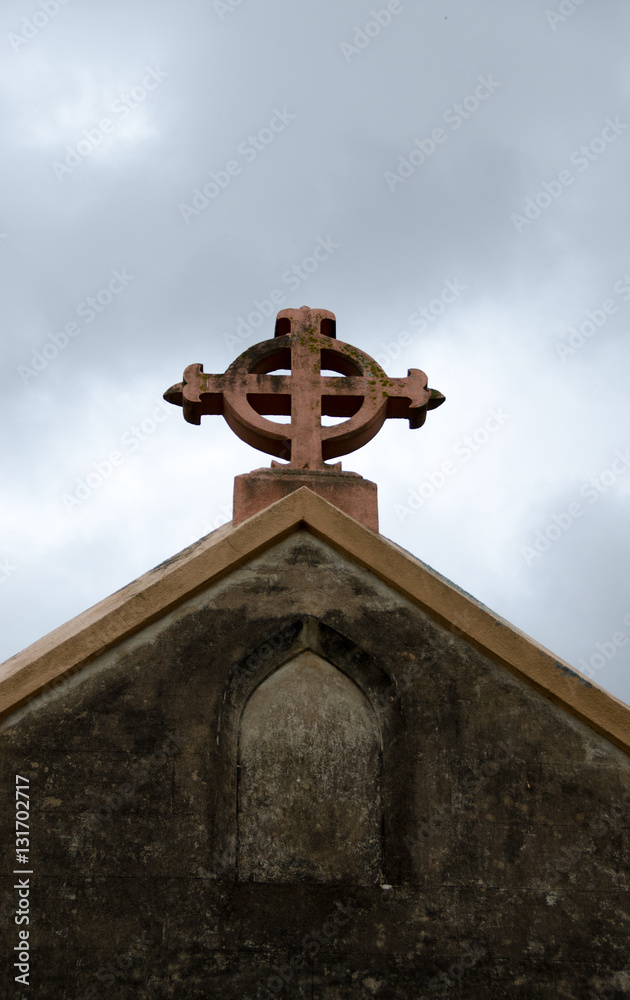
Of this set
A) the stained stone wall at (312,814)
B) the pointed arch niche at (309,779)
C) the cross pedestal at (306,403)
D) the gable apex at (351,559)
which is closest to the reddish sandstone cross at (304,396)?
the cross pedestal at (306,403)

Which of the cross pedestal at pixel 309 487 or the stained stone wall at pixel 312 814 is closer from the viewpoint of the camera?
the stained stone wall at pixel 312 814

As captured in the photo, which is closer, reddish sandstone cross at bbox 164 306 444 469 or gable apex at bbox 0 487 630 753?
gable apex at bbox 0 487 630 753

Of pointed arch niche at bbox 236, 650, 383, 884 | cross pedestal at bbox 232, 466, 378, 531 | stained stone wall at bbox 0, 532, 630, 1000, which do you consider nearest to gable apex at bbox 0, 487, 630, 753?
stained stone wall at bbox 0, 532, 630, 1000

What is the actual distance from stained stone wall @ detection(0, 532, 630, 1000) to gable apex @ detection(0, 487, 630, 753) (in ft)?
0.33

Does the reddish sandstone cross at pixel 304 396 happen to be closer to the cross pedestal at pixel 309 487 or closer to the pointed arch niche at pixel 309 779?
the cross pedestal at pixel 309 487

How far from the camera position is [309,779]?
5879 millimetres

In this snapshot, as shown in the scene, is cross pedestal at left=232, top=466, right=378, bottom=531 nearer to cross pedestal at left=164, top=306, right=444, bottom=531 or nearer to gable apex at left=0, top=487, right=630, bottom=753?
cross pedestal at left=164, top=306, right=444, bottom=531

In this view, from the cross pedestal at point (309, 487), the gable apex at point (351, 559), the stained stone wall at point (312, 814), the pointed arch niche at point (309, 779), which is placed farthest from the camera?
the cross pedestal at point (309, 487)

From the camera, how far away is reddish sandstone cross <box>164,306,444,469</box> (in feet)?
24.2

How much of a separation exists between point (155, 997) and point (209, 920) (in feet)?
1.59

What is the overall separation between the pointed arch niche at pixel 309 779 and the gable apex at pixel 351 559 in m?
0.79

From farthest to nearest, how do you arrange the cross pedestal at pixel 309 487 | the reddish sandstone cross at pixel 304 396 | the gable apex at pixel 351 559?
the reddish sandstone cross at pixel 304 396
the cross pedestal at pixel 309 487
the gable apex at pixel 351 559

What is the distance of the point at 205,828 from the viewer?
5.51m

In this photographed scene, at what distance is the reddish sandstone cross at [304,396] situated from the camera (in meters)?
7.38
